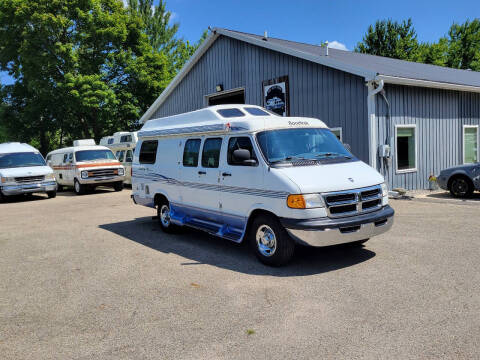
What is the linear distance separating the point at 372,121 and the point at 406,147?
2.08 meters

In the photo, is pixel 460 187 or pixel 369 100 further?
pixel 369 100

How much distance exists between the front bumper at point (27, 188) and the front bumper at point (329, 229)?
46.6 feet

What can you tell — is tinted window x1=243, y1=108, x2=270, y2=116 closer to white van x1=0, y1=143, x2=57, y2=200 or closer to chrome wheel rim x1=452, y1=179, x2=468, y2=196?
chrome wheel rim x1=452, y1=179, x2=468, y2=196

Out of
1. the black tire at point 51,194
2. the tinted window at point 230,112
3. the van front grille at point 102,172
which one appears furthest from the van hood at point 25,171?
the tinted window at point 230,112

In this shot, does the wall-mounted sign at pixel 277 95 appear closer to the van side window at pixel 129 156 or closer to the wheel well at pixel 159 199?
the van side window at pixel 129 156

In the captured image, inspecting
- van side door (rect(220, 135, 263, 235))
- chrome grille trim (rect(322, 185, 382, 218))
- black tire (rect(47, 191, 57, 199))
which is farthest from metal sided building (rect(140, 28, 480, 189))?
black tire (rect(47, 191, 57, 199))

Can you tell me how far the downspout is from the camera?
12.4 metres

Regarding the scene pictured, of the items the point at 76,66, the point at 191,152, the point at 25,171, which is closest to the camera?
the point at 191,152

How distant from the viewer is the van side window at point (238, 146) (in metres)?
6.39

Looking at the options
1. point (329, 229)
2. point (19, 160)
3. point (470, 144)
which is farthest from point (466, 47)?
point (329, 229)

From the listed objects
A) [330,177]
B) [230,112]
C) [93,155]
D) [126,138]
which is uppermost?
[126,138]

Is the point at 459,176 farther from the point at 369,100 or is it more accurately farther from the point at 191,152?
the point at 191,152

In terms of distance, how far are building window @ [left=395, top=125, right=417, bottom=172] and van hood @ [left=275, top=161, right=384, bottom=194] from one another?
803 centimetres

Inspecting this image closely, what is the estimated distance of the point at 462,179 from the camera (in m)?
12.0
